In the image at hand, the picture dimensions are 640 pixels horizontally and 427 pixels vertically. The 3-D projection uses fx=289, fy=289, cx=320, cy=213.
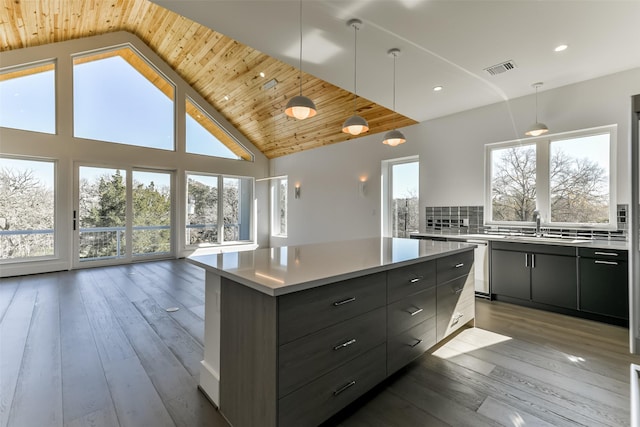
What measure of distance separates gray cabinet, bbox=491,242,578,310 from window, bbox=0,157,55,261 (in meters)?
7.55

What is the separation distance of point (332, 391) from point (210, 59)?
6396 mm

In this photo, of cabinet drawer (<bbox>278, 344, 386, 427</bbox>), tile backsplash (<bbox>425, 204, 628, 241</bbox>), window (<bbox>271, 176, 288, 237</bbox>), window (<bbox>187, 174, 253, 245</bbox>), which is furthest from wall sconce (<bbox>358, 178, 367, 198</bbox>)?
cabinet drawer (<bbox>278, 344, 386, 427</bbox>)

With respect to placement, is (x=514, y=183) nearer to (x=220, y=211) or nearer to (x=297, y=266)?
(x=297, y=266)

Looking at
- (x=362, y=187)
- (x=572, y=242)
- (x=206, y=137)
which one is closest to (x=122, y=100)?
(x=206, y=137)

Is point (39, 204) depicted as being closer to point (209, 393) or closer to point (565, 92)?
point (209, 393)

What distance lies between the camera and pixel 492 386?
1.96m

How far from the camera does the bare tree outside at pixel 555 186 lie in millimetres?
3627

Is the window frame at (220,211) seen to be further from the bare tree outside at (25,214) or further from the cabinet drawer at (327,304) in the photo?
the cabinet drawer at (327,304)

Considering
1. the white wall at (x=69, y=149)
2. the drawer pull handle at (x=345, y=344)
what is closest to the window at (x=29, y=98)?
the white wall at (x=69, y=149)

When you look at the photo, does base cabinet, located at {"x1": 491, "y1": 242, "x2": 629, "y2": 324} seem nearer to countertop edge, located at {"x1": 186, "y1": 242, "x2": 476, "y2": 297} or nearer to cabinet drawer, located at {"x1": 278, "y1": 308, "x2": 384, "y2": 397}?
countertop edge, located at {"x1": 186, "y1": 242, "x2": 476, "y2": 297}

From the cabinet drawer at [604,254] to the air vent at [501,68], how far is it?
2.19 metres

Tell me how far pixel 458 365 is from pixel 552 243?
2.15m

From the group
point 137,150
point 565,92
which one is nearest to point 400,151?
point 565,92

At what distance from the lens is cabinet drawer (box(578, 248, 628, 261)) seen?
293 cm
